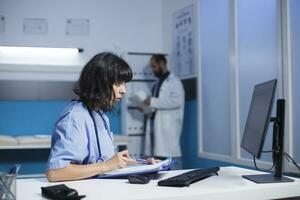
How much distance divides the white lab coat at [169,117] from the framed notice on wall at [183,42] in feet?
0.76

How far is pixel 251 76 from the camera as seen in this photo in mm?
2936

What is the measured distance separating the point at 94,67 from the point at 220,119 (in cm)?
205

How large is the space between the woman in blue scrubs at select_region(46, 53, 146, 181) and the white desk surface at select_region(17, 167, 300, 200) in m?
0.05

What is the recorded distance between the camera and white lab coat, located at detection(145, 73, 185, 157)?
12.7ft

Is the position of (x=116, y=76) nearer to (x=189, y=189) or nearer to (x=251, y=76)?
(x=189, y=189)

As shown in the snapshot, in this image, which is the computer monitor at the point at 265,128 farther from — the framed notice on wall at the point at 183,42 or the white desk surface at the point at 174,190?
the framed notice on wall at the point at 183,42

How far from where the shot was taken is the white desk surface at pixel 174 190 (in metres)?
1.19

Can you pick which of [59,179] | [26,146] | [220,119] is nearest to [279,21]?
[220,119]

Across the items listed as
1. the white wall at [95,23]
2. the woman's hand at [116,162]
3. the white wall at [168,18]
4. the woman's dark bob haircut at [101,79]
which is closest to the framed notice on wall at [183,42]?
the white wall at [168,18]

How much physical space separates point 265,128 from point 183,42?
289cm

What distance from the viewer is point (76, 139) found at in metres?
1.47

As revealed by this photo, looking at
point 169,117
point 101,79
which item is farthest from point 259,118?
point 169,117

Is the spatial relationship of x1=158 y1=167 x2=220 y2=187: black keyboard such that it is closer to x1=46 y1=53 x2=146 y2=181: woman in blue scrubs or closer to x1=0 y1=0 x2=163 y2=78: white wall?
x1=46 y1=53 x2=146 y2=181: woman in blue scrubs

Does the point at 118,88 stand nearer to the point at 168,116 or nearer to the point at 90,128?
the point at 90,128
